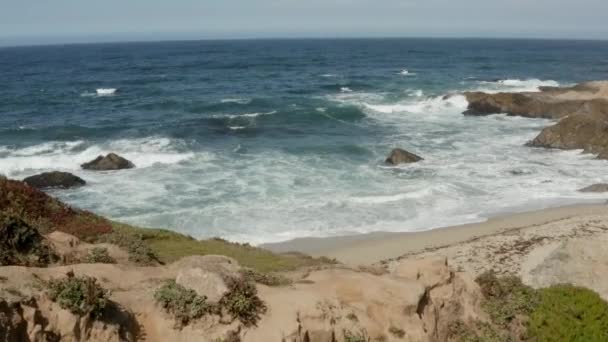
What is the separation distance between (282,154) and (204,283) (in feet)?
91.3

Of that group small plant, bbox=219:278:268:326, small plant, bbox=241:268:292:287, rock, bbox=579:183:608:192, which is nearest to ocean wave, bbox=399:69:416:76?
rock, bbox=579:183:608:192

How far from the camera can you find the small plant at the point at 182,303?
853 cm

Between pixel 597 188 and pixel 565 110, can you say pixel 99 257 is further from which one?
pixel 565 110

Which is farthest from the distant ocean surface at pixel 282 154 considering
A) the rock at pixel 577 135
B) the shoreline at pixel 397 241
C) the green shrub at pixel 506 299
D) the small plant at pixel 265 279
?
the small plant at pixel 265 279

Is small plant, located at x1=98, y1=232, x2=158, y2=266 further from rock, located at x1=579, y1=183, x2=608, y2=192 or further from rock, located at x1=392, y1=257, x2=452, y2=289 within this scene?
rock, located at x1=579, y1=183, x2=608, y2=192

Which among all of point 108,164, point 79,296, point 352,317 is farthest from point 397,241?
point 108,164

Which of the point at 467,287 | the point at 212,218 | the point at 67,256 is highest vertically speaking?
the point at 67,256

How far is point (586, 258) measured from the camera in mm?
16156

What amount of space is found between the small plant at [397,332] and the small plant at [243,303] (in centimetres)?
223

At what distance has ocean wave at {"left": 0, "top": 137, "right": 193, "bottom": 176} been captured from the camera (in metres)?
33.8

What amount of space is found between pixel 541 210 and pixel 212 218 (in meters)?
14.9

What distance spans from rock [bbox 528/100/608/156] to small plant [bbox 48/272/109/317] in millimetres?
35735

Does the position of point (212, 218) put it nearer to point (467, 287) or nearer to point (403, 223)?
point (403, 223)

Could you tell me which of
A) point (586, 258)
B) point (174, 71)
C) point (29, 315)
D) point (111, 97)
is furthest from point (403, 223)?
point (174, 71)
